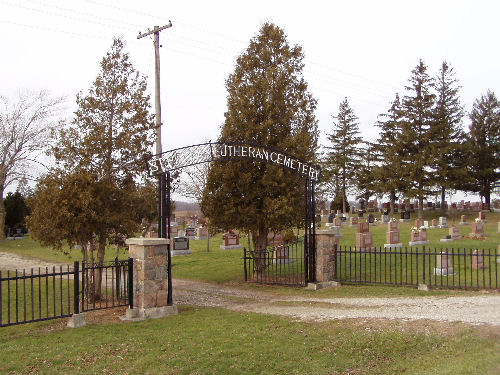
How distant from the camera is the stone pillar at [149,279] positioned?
9.78m

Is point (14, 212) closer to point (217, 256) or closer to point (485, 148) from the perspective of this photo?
point (217, 256)

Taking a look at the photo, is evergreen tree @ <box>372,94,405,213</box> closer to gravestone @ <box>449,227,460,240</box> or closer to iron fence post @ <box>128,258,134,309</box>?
gravestone @ <box>449,227,460,240</box>

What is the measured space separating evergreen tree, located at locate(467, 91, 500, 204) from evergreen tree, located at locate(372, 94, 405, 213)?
6358 millimetres

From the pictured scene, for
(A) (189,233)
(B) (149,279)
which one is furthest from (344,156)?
(B) (149,279)

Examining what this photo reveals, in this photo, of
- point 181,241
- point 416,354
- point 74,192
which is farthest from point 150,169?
point 181,241

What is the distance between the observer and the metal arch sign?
11.2 m

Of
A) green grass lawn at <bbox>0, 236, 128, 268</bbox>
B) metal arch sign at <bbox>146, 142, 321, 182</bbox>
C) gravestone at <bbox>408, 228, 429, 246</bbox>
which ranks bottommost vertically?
green grass lawn at <bbox>0, 236, 128, 268</bbox>

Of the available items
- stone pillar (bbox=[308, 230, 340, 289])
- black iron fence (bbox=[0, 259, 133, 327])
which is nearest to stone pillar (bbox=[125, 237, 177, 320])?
black iron fence (bbox=[0, 259, 133, 327])

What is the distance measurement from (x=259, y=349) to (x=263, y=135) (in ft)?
29.8

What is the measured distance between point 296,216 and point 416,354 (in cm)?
878

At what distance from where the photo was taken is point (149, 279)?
9.88 m

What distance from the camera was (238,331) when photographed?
827cm

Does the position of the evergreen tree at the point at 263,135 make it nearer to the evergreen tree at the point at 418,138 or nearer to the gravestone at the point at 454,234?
the gravestone at the point at 454,234

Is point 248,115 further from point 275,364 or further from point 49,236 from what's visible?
point 275,364
